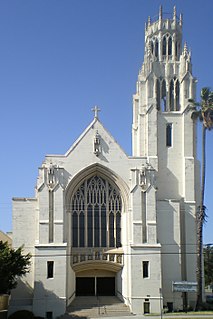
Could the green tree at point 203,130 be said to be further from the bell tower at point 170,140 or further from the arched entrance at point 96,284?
the arched entrance at point 96,284

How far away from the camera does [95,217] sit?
166 feet

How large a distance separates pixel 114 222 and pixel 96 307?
25.3 ft

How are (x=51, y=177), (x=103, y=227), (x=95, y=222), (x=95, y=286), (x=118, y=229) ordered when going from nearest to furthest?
(x=51, y=177), (x=95, y=222), (x=103, y=227), (x=118, y=229), (x=95, y=286)

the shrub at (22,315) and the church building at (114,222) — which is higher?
the church building at (114,222)

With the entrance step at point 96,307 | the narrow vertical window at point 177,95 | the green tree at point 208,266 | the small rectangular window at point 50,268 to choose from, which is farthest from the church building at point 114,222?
the green tree at point 208,266

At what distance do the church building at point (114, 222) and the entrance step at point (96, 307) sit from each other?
27.6 inches

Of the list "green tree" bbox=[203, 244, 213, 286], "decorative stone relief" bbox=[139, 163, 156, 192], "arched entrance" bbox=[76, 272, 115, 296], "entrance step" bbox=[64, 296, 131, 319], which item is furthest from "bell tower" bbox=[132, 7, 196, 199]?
"green tree" bbox=[203, 244, 213, 286]

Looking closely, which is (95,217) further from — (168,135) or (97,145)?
(168,135)

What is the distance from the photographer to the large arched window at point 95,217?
50.5 m

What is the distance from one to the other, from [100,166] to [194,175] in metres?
9.34

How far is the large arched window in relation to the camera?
50.5m

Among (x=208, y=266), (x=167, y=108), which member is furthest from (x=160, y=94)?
(x=208, y=266)

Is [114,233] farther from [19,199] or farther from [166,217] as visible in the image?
[19,199]

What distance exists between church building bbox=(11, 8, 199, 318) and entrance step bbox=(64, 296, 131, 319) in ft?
2.30
